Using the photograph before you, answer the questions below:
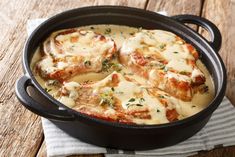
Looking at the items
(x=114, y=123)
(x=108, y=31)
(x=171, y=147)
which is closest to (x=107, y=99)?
(x=114, y=123)

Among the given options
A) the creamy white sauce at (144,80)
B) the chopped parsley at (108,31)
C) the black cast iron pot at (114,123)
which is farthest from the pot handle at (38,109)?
the chopped parsley at (108,31)

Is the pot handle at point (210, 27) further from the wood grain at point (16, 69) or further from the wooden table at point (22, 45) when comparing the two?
the wood grain at point (16, 69)

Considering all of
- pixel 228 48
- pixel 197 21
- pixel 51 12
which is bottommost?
pixel 51 12

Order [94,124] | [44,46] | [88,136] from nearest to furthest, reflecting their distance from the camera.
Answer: [94,124] < [88,136] < [44,46]

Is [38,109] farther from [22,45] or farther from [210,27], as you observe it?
[210,27]

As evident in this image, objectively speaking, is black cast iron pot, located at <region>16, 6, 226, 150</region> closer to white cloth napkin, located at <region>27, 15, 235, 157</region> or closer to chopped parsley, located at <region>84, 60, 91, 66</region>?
white cloth napkin, located at <region>27, 15, 235, 157</region>

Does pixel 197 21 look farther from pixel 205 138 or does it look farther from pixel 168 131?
pixel 168 131

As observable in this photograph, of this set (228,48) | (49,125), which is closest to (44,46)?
(49,125)

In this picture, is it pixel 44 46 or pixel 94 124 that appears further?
pixel 44 46
